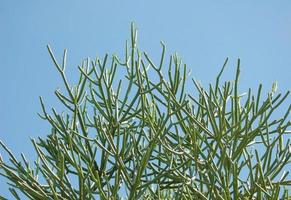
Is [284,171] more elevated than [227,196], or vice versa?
[284,171]

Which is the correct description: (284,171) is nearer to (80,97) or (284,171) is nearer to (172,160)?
(172,160)

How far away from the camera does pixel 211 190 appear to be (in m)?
2.25

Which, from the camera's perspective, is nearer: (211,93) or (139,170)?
(139,170)

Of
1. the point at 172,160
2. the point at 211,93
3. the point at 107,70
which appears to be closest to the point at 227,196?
the point at 172,160

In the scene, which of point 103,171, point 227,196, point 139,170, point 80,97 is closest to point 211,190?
point 227,196

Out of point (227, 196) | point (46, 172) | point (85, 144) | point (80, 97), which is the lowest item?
point (227, 196)

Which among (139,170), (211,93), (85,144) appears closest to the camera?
(139,170)

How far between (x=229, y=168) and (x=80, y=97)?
71 cm

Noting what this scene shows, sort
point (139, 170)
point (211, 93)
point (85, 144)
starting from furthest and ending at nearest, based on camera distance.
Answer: point (85, 144), point (211, 93), point (139, 170)

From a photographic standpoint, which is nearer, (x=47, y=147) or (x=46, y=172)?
(x=46, y=172)

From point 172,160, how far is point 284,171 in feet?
1.57

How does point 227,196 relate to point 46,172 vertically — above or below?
below

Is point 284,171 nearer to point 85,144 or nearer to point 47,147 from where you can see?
point 85,144

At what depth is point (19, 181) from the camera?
95.5 inches
